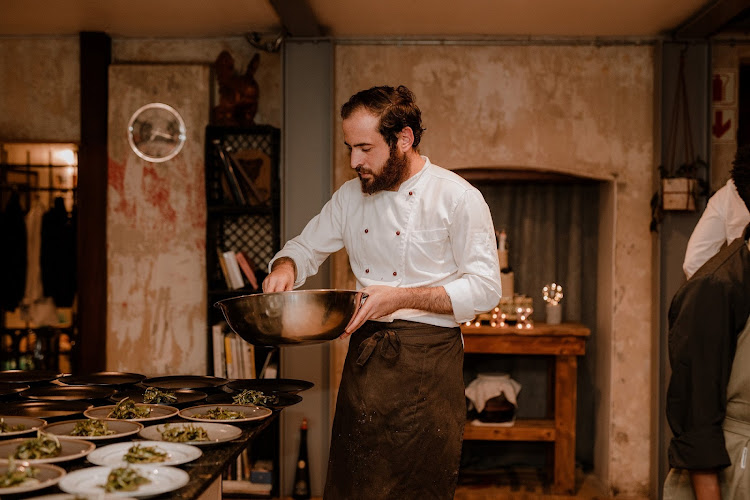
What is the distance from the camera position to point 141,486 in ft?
4.77

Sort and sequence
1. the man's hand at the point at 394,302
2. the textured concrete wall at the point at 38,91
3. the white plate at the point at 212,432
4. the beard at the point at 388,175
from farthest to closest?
1. the textured concrete wall at the point at 38,91
2. the beard at the point at 388,175
3. the man's hand at the point at 394,302
4. the white plate at the point at 212,432

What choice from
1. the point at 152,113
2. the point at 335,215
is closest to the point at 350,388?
the point at 335,215

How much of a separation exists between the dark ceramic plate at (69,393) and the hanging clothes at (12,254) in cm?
299

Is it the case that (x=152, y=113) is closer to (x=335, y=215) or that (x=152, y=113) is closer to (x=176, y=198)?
(x=176, y=198)

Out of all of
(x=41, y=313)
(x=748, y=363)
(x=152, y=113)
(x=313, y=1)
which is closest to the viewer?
(x=748, y=363)

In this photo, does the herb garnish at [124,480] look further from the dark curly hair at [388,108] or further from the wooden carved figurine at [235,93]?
the wooden carved figurine at [235,93]

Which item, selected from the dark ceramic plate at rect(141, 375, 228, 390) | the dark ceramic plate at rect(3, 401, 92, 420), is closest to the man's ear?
the dark ceramic plate at rect(141, 375, 228, 390)

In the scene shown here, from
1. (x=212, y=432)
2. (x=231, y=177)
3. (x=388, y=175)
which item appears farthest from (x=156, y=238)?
(x=212, y=432)

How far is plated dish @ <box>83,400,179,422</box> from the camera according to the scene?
2.00m

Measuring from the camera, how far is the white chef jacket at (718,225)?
337 cm

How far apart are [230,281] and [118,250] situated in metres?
0.79

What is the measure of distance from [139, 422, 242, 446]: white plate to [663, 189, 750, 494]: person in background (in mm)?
1009

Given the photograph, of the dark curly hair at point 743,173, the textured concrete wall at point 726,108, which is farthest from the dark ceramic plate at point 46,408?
the textured concrete wall at point 726,108

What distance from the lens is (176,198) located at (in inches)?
179
